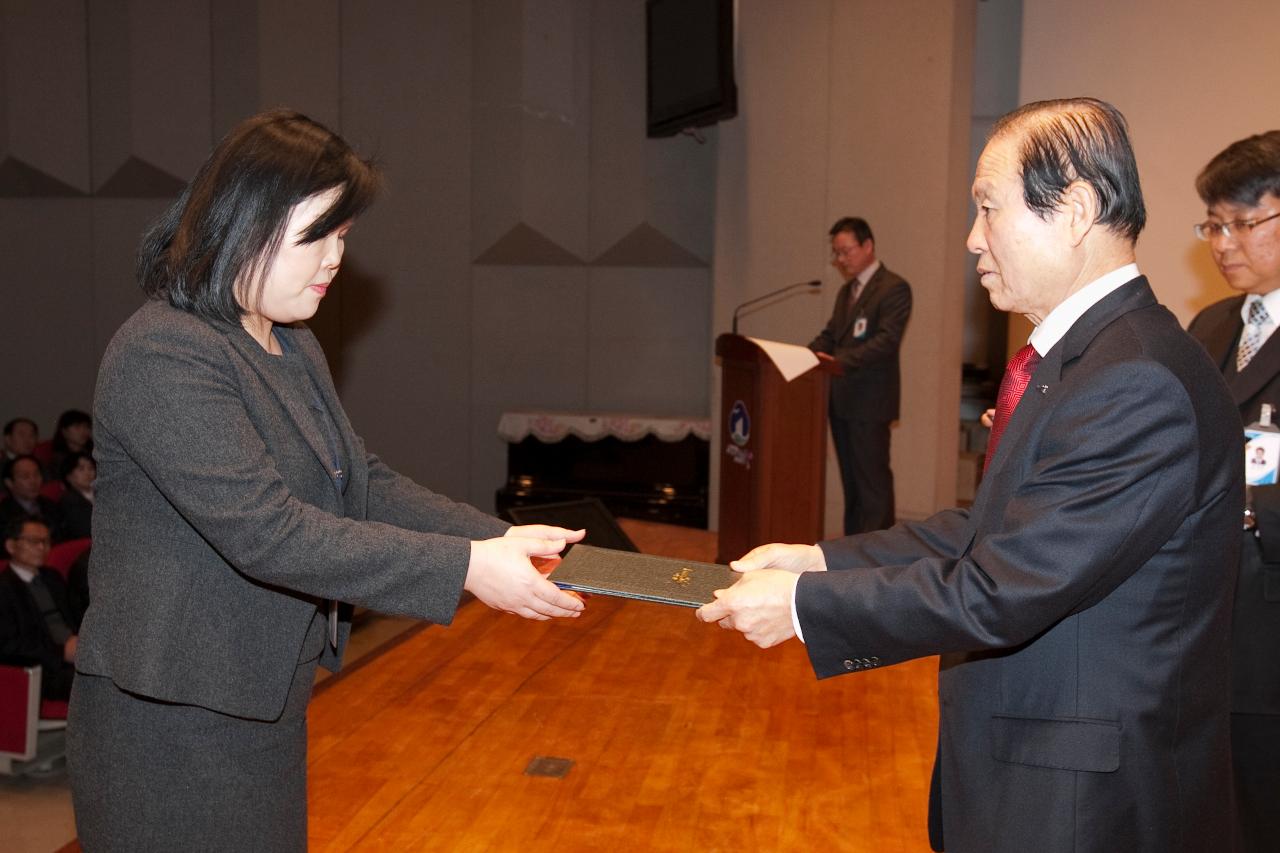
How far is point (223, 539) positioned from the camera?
1.43 metres

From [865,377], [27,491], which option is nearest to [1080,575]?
[865,377]

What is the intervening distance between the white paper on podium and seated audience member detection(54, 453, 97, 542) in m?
3.38

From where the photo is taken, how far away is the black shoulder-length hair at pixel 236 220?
1.50 m

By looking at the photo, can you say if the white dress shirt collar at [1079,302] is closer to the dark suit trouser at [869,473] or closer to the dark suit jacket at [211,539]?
the dark suit jacket at [211,539]

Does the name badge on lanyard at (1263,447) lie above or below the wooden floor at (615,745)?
above

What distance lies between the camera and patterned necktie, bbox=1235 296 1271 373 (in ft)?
8.00

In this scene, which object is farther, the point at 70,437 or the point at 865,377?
the point at 70,437

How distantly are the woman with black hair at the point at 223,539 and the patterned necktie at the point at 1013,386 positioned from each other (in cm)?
75

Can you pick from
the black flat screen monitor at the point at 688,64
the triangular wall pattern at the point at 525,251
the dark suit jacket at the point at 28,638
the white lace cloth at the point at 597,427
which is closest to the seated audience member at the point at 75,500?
the dark suit jacket at the point at 28,638

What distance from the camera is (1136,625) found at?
139 centimetres

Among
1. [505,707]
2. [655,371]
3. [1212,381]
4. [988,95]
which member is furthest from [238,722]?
[988,95]

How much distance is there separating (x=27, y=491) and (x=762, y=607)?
523 centimetres

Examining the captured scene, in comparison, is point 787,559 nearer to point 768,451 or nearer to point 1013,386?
point 1013,386

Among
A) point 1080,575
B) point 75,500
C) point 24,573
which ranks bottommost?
point 24,573
